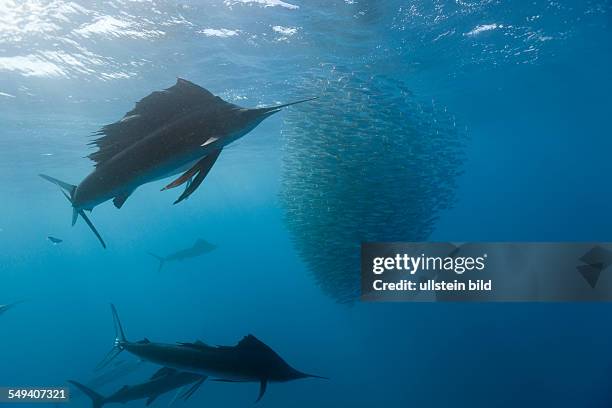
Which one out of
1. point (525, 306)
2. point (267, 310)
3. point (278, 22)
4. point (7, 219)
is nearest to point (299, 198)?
point (278, 22)

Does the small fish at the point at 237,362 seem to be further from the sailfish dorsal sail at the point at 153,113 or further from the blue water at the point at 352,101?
the blue water at the point at 352,101

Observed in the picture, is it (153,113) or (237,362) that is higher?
(153,113)

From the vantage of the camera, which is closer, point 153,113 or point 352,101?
point 153,113

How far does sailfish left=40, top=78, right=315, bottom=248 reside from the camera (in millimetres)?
2148

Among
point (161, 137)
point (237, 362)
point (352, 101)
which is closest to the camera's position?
point (161, 137)

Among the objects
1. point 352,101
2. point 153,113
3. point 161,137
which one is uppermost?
point 352,101

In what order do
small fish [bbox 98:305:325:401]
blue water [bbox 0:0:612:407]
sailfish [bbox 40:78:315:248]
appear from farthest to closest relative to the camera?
blue water [bbox 0:0:612:407], small fish [bbox 98:305:325:401], sailfish [bbox 40:78:315:248]

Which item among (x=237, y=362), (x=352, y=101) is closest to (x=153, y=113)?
(x=237, y=362)

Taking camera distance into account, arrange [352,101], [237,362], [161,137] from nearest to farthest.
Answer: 1. [161,137]
2. [237,362]
3. [352,101]

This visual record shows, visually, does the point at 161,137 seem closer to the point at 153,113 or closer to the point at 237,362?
the point at 153,113

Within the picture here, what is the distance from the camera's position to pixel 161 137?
2.18m

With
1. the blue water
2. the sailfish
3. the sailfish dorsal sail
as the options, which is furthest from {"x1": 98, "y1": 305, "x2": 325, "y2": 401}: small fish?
the blue water

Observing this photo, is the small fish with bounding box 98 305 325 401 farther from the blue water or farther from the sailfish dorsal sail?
the blue water

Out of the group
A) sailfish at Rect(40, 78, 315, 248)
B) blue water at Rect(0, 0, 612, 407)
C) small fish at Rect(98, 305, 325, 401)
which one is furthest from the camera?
blue water at Rect(0, 0, 612, 407)
